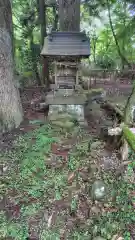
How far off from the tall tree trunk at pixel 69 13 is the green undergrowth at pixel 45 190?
4.05 meters

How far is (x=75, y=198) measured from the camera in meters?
A: 3.27

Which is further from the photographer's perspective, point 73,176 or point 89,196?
point 73,176

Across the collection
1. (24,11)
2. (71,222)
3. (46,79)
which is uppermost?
(24,11)

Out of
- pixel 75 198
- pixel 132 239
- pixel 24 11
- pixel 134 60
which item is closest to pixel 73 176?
pixel 75 198

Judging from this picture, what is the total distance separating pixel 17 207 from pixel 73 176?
3.39 ft

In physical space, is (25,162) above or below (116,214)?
above

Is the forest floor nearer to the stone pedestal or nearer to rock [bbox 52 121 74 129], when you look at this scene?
rock [bbox 52 121 74 129]

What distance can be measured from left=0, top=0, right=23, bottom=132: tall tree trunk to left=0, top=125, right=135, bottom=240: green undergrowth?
69 centimetres

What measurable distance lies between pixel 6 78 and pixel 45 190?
9.51 feet

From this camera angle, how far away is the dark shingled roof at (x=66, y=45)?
5395 millimetres

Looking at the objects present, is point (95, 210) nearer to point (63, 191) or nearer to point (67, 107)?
point (63, 191)

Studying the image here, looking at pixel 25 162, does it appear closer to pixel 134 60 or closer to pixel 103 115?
pixel 103 115

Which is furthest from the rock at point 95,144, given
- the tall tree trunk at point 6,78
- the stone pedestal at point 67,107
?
the tall tree trunk at point 6,78

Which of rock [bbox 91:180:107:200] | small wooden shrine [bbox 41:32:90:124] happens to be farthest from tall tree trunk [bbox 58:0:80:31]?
rock [bbox 91:180:107:200]
